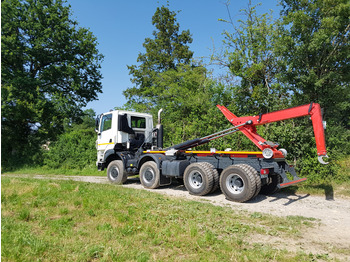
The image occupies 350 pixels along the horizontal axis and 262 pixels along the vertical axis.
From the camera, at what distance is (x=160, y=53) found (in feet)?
103

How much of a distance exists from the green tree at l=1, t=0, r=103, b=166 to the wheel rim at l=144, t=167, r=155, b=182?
13.6 metres

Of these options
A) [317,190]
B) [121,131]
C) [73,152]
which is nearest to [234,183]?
[317,190]

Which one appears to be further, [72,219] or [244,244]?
[72,219]

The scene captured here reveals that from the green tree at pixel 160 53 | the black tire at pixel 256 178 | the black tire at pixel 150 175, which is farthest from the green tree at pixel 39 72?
the black tire at pixel 256 178

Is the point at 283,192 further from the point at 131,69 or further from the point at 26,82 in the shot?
the point at 131,69

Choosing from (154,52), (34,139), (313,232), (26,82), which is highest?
(154,52)

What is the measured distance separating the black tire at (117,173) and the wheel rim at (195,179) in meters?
3.48

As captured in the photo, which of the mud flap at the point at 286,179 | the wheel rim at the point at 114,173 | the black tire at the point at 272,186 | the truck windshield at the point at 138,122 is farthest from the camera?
the truck windshield at the point at 138,122

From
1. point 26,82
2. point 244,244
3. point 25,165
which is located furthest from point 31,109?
point 244,244

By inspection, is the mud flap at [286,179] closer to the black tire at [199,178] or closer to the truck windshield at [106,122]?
the black tire at [199,178]

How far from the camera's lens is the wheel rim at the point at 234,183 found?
301 inches

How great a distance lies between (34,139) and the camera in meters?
21.1

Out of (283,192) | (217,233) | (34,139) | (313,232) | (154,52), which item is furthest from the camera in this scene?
(154,52)

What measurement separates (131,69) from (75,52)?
331 inches
